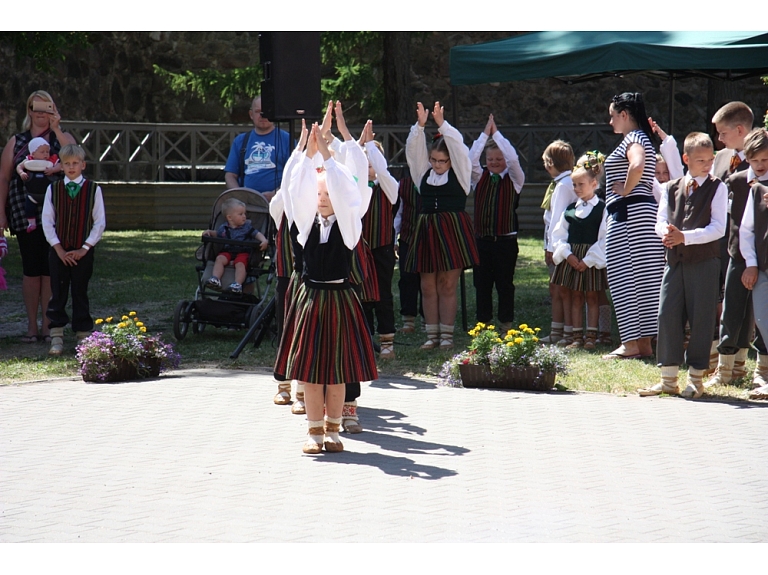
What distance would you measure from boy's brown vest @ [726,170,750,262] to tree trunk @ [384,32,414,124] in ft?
46.8

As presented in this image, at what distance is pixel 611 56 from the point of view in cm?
1067

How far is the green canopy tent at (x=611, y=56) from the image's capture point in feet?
33.8

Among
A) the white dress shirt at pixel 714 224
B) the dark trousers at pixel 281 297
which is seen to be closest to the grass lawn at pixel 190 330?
the white dress shirt at pixel 714 224

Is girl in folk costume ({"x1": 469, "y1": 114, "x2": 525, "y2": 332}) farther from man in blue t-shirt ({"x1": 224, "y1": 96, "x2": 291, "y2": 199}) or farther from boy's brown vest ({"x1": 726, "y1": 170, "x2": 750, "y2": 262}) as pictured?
boy's brown vest ({"x1": 726, "y1": 170, "x2": 750, "y2": 262})

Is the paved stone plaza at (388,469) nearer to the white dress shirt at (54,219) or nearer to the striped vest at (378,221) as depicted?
the striped vest at (378,221)

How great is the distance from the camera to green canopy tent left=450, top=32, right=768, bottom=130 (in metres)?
10.3

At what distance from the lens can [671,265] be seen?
7.18 metres

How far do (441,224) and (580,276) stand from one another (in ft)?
4.35

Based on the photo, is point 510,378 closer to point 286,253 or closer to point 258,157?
point 286,253

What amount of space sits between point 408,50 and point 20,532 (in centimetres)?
1779

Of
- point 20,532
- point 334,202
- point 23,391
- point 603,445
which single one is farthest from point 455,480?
point 23,391

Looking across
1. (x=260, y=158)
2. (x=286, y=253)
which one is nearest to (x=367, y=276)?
(x=286, y=253)

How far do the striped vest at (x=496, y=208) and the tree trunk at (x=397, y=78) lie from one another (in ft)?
38.0

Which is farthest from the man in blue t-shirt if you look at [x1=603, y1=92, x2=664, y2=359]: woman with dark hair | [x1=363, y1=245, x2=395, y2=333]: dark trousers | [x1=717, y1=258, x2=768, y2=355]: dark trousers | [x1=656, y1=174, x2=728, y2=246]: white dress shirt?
[x1=717, y1=258, x2=768, y2=355]: dark trousers
